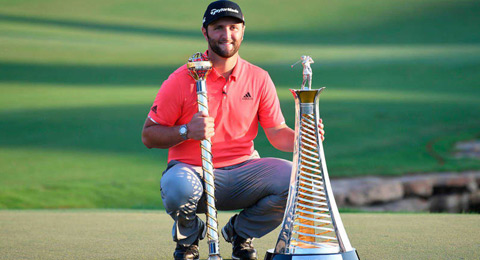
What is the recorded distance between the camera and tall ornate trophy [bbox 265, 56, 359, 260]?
2.69 m

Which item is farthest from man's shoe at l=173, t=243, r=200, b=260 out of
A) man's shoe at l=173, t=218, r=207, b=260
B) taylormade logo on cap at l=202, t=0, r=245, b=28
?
taylormade logo on cap at l=202, t=0, r=245, b=28

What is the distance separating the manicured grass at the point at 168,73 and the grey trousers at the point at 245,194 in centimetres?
281

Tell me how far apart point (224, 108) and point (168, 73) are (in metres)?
11.7

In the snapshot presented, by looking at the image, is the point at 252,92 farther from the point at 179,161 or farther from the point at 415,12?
the point at 415,12

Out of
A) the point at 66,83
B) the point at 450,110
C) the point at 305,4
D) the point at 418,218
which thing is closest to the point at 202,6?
the point at 305,4

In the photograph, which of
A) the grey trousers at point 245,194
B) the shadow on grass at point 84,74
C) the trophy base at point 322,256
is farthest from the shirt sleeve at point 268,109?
the shadow on grass at point 84,74

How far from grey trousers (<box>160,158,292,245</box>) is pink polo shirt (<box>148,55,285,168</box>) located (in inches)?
3.0

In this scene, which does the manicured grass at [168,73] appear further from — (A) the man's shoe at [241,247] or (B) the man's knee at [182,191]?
(B) the man's knee at [182,191]

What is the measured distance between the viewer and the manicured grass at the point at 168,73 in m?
7.39

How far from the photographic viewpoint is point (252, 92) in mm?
3438

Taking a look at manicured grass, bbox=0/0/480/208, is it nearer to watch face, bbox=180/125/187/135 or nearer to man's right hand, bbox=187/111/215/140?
watch face, bbox=180/125/187/135

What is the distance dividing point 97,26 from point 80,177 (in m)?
18.3

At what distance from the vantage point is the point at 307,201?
2725mm

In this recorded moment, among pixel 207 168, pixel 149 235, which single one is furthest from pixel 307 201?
pixel 149 235
